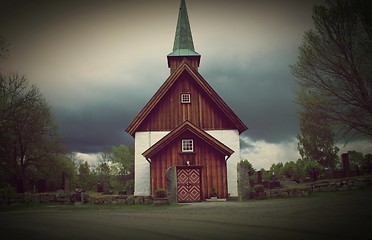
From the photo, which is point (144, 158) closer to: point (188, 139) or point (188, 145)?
point (188, 145)

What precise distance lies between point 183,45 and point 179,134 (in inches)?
456

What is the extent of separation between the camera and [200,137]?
821 inches

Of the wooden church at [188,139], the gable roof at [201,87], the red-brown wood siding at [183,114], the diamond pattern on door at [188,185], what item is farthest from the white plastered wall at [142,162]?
the diamond pattern on door at [188,185]

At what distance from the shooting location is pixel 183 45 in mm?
28875

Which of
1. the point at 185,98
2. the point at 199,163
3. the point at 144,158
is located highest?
the point at 185,98

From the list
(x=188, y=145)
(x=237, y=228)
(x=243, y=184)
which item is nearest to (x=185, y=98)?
(x=188, y=145)

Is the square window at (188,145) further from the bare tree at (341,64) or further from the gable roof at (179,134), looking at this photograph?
the bare tree at (341,64)

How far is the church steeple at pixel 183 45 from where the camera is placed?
27422 mm

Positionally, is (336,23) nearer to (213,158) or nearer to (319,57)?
(319,57)

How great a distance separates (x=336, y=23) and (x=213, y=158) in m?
12.2

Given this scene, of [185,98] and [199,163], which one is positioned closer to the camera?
[199,163]

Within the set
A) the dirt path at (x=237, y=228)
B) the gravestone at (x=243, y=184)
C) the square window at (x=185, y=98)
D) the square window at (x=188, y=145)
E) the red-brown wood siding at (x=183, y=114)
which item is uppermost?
the square window at (x=185, y=98)

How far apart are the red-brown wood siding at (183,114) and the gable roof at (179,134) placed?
7.70 ft

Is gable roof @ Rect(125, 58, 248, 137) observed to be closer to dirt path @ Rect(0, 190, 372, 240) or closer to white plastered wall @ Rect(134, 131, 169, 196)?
white plastered wall @ Rect(134, 131, 169, 196)
